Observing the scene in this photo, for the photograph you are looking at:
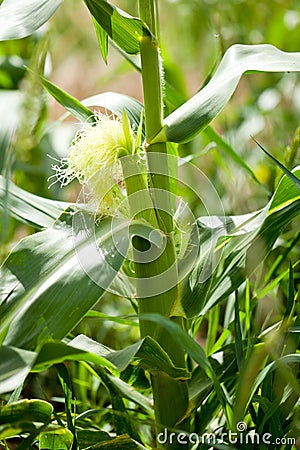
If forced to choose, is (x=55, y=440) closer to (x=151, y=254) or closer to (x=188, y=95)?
(x=151, y=254)

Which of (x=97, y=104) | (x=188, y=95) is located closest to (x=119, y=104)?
(x=97, y=104)

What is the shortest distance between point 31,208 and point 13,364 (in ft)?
0.82

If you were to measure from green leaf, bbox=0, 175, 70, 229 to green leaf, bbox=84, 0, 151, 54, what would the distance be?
147 millimetres

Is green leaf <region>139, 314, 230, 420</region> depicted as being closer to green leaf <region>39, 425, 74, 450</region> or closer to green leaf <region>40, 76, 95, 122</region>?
green leaf <region>39, 425, 74, 450</region>

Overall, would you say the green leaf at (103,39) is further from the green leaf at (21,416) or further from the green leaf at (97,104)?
the green leaf at (21,416)

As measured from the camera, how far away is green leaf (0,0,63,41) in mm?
500

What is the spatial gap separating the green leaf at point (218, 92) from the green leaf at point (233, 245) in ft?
0.27

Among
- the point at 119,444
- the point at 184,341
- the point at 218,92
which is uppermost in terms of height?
the point at 218,92

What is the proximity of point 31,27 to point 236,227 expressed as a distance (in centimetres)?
23

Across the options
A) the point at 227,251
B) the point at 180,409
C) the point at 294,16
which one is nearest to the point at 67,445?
the point at 180,409

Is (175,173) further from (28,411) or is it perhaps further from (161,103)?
(28,411)

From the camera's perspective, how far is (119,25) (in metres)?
0.54

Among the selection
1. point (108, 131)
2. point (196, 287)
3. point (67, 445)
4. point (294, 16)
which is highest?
point (294, 16)

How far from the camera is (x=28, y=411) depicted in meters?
0.45
